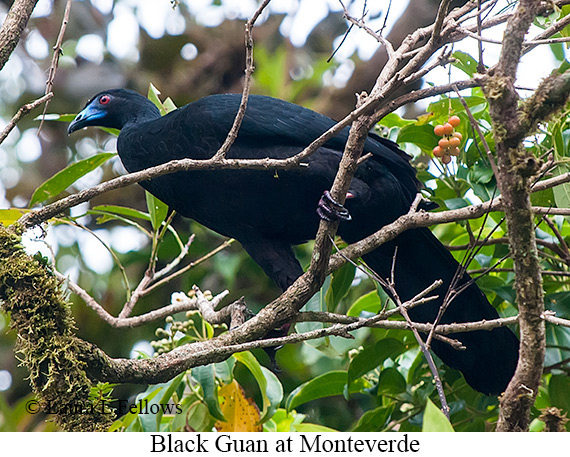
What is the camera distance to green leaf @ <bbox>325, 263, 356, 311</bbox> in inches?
127

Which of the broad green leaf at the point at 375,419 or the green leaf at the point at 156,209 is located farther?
the green leaf at the point at 156,209

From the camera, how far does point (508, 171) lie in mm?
1785

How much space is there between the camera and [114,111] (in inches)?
157

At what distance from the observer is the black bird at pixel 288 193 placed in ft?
10.5

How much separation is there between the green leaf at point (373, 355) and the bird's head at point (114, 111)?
1.83m

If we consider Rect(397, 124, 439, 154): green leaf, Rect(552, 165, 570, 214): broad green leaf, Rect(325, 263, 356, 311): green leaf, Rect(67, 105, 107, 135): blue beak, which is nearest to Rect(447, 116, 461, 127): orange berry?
Rect(397, 124, 439, 154): green leaf

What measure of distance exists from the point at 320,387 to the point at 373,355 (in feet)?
1.21

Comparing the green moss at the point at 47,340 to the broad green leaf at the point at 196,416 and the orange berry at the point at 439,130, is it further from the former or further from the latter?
the orange berry at the point at 439,130

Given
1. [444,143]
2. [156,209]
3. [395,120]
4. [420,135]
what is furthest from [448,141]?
[156,209]

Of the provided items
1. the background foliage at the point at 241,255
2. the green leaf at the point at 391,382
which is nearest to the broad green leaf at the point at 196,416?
the background foliage at the point at 241,255

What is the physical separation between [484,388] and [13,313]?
193 cm

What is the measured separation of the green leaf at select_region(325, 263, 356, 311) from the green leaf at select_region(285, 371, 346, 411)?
313 mm

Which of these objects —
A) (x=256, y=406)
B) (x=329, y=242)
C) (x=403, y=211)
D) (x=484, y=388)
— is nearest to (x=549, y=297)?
(x=484, y=388)

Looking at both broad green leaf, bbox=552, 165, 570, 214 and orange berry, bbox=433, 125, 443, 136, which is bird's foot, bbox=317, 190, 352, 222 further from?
broad green leaf, bbox=552, 165, 570, 214
